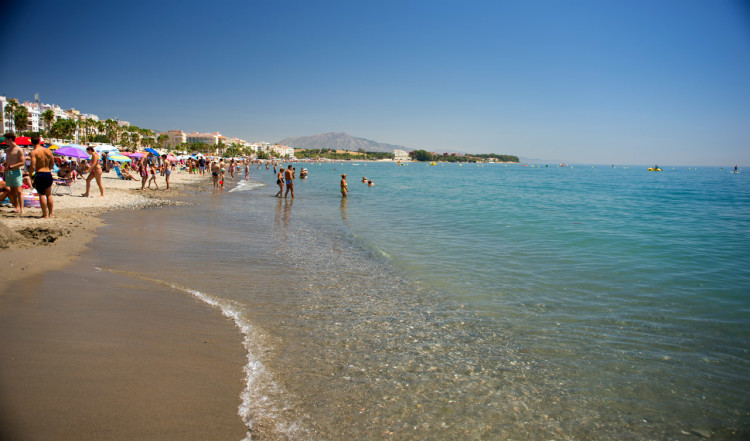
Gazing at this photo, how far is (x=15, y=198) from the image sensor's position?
11.1 m

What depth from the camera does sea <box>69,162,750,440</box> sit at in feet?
11.7

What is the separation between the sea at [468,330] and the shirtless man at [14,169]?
227 cm

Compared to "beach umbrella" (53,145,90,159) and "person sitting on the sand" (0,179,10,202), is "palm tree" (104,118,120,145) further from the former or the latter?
"person sitting on the sand" (0,179,10,202)

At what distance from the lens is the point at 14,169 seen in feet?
33.4

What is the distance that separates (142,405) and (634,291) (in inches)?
317

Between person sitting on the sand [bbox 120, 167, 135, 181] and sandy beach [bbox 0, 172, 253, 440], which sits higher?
person sitting on the sand [bbox 120, 167, 135, 181]

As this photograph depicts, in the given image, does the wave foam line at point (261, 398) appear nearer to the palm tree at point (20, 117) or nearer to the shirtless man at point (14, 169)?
the shirtless man at point (14, 169)

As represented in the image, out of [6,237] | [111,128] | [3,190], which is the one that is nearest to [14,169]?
[3,190]

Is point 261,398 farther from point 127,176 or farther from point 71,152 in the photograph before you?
point 127,176

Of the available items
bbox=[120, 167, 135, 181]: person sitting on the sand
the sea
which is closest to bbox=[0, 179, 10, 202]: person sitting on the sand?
the sea

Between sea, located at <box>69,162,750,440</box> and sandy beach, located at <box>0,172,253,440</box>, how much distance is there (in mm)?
310

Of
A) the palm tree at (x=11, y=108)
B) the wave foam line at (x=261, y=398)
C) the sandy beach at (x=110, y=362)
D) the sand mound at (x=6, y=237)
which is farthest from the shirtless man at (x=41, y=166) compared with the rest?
the palm tree at (x=11, y=108)

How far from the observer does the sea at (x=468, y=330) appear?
3.56 m

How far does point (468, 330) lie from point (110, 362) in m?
4.14
